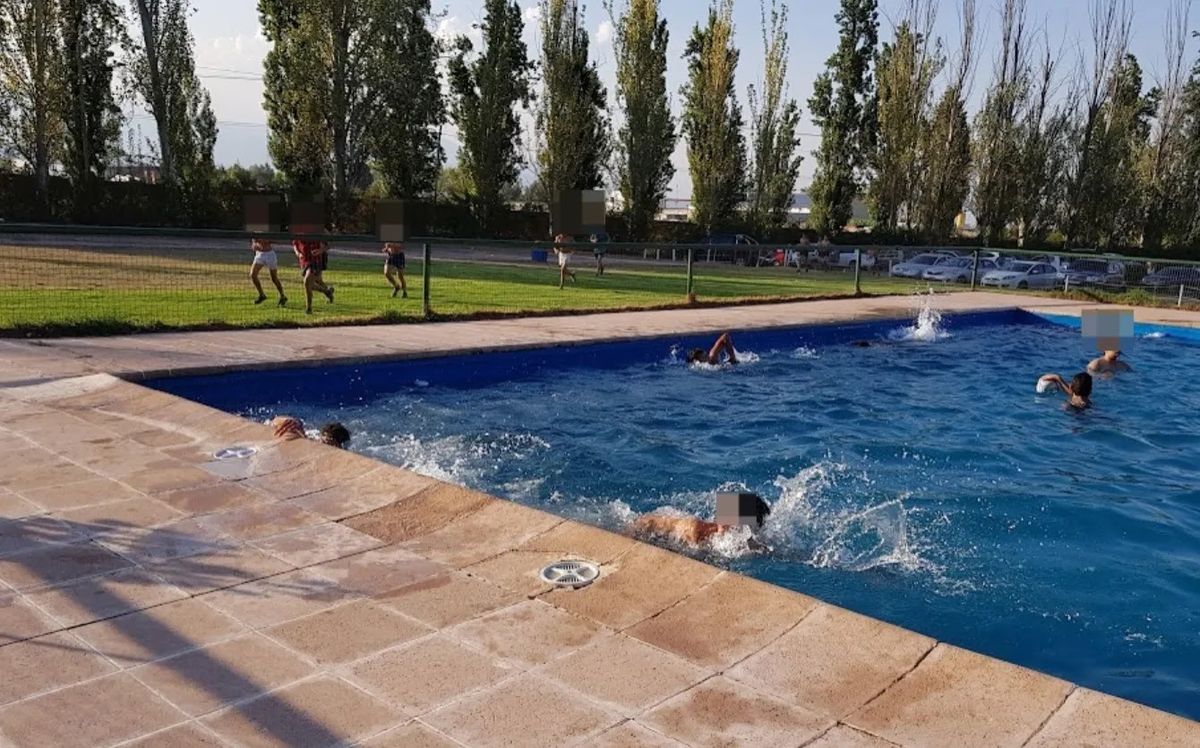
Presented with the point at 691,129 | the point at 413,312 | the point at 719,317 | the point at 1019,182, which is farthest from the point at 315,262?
the point at 1019,182

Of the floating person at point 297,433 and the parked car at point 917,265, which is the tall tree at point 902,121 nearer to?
the parked car at point 917,265

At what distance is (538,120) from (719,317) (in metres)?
23.8

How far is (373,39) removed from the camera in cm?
3269

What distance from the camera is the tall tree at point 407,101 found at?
3316cm

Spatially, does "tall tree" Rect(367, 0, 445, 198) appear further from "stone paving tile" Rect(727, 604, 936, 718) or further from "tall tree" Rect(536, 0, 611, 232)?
"stone paving tile" Rect(727, 604, 936, 718)

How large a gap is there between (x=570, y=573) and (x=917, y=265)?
87.1 ft

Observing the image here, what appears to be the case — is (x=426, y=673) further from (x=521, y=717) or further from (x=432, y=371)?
(x=432, y=371)

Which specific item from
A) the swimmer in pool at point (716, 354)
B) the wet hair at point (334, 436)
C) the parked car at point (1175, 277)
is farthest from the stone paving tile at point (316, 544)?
the parked car at point (1175, 277)

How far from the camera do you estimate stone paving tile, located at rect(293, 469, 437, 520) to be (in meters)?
4.72

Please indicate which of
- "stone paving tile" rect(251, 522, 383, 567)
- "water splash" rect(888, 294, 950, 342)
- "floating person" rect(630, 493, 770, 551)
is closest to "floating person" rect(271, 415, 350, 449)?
"stone paving tile" rect(251, 522, 383, 567)

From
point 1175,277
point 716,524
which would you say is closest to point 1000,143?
point 1175,277

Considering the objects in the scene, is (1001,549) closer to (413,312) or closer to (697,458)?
(697,458)

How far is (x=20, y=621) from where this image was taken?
10.9ft

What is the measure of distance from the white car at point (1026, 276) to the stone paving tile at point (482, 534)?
22435 millimetres
